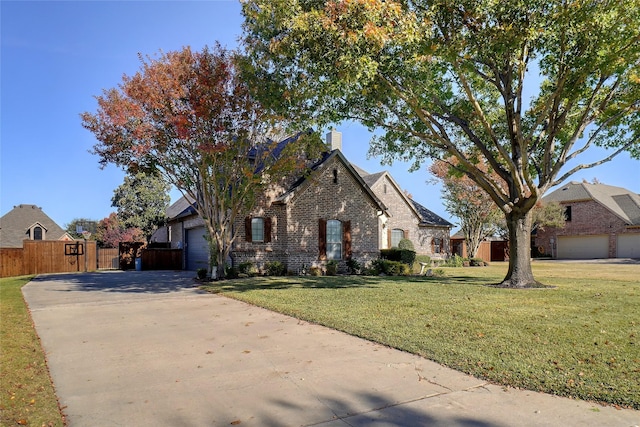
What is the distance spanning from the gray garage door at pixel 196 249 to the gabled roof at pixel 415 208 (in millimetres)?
11606

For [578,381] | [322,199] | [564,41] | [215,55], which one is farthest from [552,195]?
[578,381]

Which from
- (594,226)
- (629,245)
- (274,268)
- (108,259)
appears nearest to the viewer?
(274,268)

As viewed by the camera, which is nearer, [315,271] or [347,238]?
[315,271]

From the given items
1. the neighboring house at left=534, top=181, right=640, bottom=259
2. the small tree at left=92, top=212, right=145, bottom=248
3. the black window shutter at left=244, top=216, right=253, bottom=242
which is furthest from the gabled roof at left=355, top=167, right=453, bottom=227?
the small tree at left=92, top=212, right=145, bottom=248

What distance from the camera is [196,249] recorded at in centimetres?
2381

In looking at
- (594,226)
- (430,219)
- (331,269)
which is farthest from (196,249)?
(594,226)

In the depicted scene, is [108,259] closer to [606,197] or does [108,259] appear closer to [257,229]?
[257,229]

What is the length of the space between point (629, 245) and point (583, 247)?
413 centimetres

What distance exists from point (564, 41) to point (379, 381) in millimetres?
10823

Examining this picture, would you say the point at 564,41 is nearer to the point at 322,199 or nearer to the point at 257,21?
the point at 257,21

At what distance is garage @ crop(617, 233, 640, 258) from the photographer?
128 feet

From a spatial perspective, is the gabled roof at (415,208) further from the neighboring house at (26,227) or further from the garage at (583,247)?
the neighboring house at (26,227)

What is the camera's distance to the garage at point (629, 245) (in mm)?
38906

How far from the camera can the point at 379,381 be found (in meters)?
4.80
